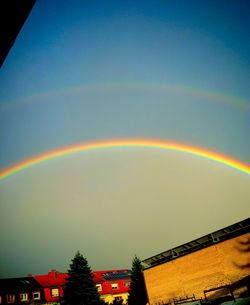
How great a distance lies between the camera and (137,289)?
41.4 metres

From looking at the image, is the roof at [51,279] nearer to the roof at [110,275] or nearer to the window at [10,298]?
the window at [10,298]

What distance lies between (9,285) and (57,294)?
819 centimetres

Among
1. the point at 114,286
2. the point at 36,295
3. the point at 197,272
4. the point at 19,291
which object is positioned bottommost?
the point at 114,286

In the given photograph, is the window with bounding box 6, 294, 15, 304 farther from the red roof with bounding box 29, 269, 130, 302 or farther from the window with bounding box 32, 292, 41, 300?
the red roof with bounding box 29, 269, 130, 302

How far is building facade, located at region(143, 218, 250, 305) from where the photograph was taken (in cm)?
1902

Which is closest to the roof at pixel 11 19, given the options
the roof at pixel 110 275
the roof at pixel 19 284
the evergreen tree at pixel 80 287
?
the evergreen tree at pixel 80 287

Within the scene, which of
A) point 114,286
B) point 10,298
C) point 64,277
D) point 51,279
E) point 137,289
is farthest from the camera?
point 114,286

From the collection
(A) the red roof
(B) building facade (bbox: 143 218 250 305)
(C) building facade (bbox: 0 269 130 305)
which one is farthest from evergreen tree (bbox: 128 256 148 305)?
(B) building facade (bbox: 143 218 250 305)

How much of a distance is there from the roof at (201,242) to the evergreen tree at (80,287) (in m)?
12.4

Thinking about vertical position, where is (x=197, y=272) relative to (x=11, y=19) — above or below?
below

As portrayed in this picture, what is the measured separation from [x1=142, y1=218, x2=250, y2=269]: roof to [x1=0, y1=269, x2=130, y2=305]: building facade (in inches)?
610

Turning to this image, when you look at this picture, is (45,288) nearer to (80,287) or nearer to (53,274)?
(53,274)

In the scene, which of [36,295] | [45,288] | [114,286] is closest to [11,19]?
[36,295]

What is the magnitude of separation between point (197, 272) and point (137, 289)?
23443mm
